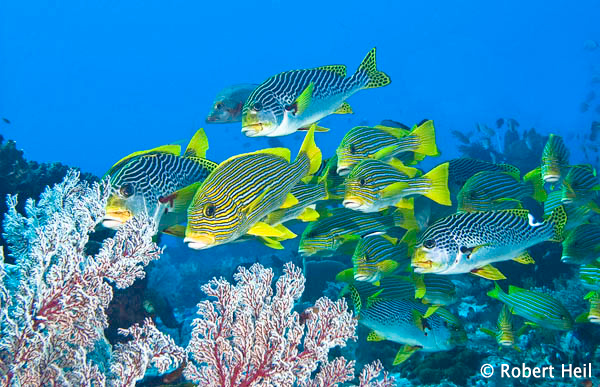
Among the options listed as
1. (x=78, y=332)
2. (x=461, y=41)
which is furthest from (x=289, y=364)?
(x=461, y=41)

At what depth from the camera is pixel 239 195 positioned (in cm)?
263

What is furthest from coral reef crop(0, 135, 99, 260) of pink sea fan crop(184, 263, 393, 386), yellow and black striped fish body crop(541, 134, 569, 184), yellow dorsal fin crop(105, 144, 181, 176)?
yellow and black striped fish body crop(541, 134, 569, 184)

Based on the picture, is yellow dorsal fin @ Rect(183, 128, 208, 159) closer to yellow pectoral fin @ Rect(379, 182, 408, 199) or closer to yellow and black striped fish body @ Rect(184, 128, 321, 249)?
yellow and black striped fish body @ Rect(184, 128, 321, 249)

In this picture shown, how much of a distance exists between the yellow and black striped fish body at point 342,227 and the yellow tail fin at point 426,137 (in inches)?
31.7

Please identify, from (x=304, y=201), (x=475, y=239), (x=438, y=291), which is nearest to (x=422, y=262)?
(x=475, y=239)

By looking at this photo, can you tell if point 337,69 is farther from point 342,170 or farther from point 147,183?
point 147,183

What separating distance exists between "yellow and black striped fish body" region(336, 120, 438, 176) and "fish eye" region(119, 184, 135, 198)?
93.9 inches

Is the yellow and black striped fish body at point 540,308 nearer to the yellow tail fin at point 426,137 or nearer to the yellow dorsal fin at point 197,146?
the yellow tail fin at point 426,137

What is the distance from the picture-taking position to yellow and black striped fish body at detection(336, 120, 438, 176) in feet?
14.5

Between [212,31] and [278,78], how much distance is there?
15291 cm

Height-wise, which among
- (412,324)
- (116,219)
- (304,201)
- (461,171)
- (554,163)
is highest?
(554,163)

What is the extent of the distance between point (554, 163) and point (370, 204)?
3.21 meters

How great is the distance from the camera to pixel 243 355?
8.24ft

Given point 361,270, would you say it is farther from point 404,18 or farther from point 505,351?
point 404,18
